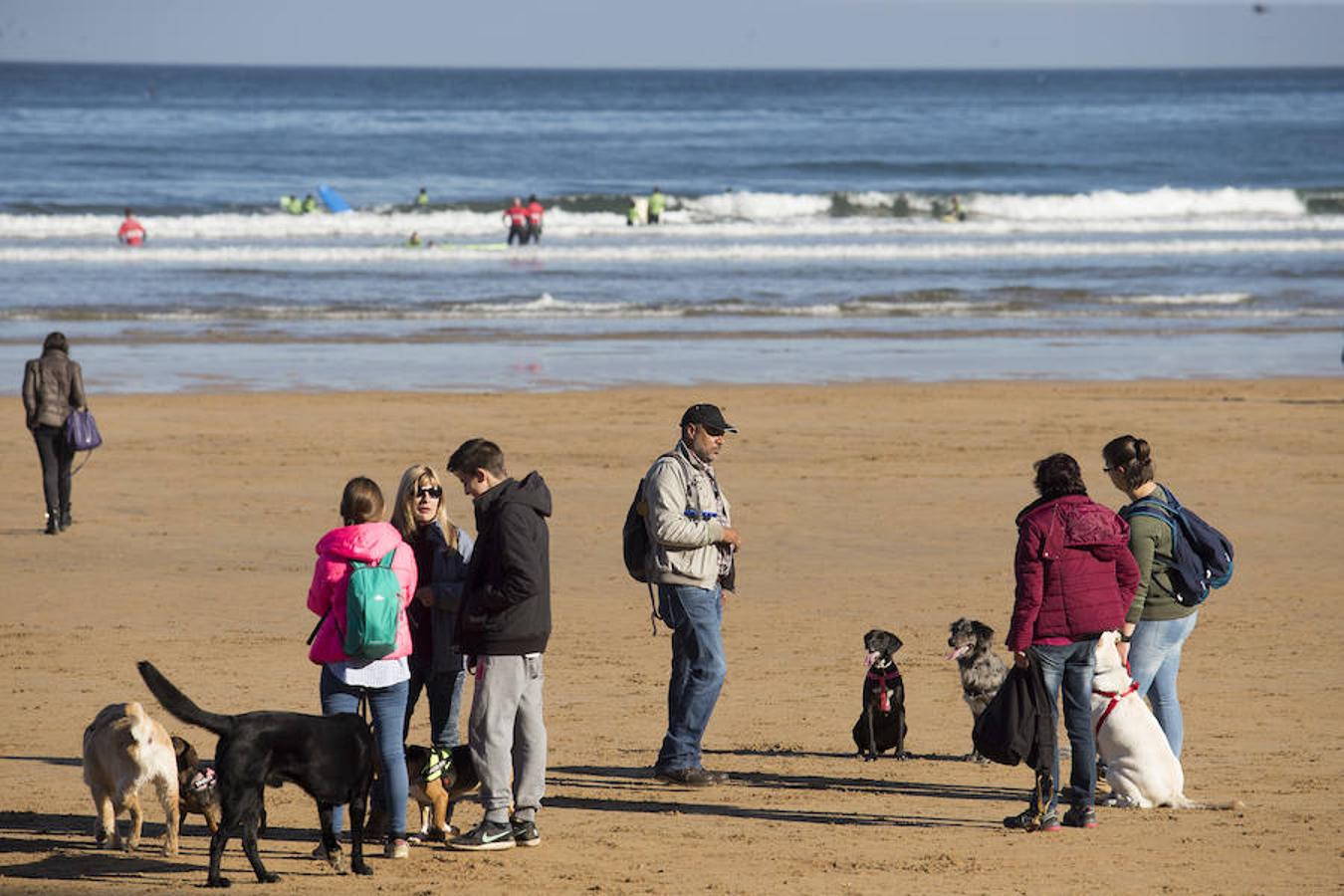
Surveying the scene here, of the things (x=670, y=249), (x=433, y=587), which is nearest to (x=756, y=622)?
(x=433, y=587)

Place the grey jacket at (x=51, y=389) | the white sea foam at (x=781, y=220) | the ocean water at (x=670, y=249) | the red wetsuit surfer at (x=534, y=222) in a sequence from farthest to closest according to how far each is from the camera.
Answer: the white sea foam at (x=781, y=220) < the red wetsuit surfer at (x=534, y=222) < the ocean water at (x=670, y=249) < the grey jacket at (x=51, y=389)

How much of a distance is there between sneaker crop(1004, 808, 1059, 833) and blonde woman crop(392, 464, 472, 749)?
2.33m

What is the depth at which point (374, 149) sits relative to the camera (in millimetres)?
73688

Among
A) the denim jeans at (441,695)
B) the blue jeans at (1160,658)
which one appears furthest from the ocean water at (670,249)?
the blue jeans at (1160,658)

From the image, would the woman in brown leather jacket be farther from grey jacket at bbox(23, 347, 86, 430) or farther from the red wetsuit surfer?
the red wetsuit surfer

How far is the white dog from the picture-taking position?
7340mm

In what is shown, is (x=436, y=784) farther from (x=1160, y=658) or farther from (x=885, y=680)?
(x=1160, y=658)

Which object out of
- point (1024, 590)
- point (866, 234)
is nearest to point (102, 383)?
point (1024, 590)

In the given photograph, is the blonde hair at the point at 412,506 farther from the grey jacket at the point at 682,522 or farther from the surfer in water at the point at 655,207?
the surfer in water at the point at 655,207

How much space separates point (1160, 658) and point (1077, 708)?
2.12 feet

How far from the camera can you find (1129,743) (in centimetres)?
742

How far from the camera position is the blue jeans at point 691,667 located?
305 inches

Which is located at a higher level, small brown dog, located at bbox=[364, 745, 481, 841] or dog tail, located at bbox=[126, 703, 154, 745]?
dog tail, located at bbox=[126, 703, 154, 745]

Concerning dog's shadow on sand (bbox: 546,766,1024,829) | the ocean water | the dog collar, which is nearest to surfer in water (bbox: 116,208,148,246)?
the ocean water
